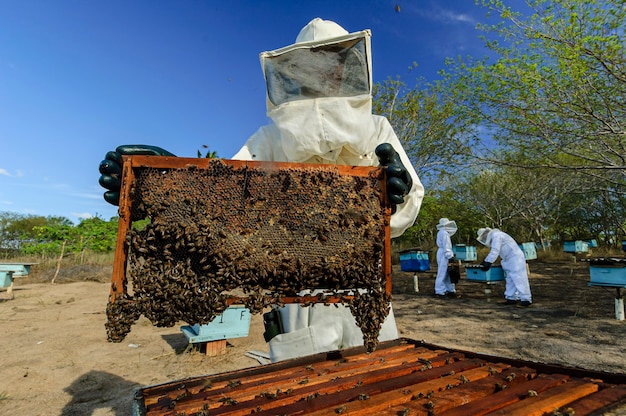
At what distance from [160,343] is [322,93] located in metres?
6.34

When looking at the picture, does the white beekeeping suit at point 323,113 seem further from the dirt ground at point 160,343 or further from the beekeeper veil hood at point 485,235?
the beekeeper veil hood at point 485,235

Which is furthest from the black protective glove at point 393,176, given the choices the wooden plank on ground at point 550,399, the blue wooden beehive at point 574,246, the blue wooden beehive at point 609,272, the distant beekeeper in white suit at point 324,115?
the blue wooden beehive at point 574,246

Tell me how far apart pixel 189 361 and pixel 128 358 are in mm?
1160

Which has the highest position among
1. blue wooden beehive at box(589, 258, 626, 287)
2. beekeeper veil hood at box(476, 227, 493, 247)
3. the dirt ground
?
beekeeper veil hood at box(476, 227, 493, 247)

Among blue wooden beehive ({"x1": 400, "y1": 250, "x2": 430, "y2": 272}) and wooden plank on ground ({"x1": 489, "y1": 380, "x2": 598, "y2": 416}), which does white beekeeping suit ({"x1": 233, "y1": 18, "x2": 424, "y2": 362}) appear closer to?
wooden plank on ground ({"x1": 489, "y1": 380, "x2": 598, "y2": 416})

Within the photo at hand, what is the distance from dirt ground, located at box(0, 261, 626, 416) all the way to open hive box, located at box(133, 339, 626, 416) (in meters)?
2.96

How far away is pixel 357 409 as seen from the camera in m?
1.57

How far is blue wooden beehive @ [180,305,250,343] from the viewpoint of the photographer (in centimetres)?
583

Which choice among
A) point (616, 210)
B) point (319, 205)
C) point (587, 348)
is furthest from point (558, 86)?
point (616, 210)

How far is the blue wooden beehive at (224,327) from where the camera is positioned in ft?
19.1

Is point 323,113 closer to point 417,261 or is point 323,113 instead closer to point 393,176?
point 393,176

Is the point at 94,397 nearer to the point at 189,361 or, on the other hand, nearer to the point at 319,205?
the point at 189,361

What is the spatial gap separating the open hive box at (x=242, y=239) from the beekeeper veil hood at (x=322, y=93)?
0.61 m

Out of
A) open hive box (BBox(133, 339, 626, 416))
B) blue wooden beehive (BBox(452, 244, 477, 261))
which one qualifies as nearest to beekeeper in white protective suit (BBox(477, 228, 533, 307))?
blue wooden beehive (BBox(452, 244, 477, 261))
